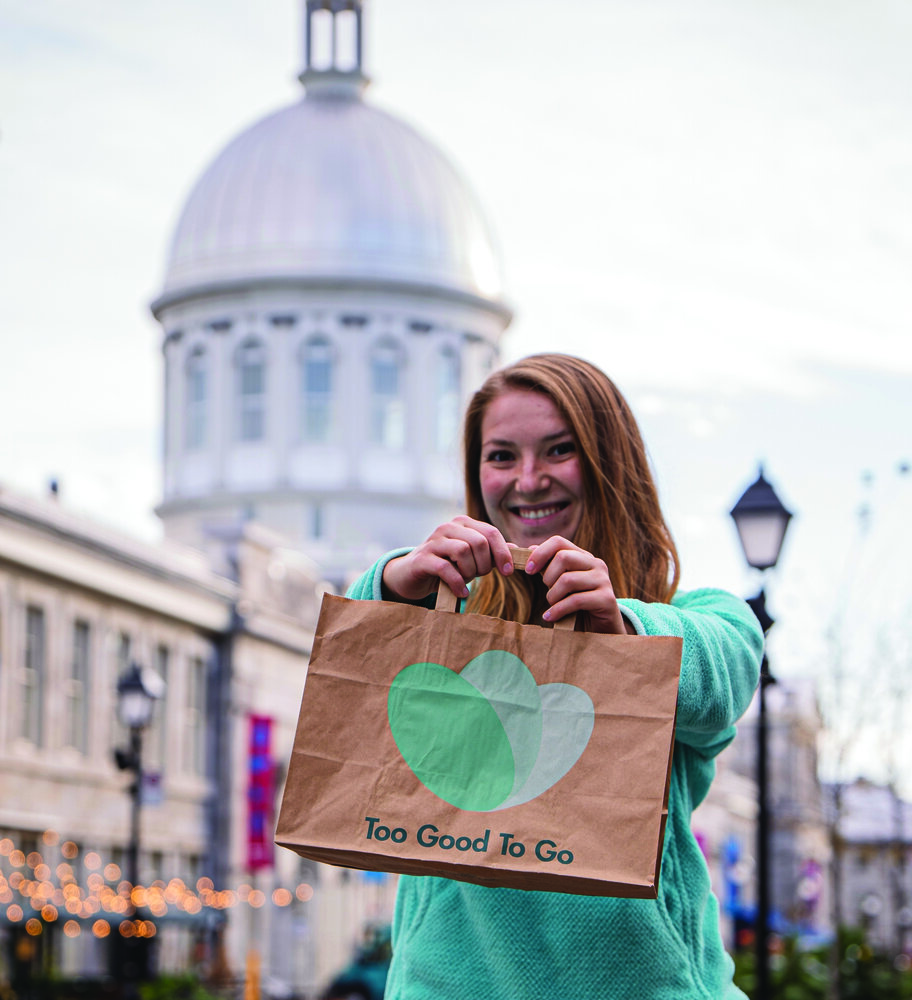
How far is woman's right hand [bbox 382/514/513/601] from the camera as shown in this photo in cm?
285

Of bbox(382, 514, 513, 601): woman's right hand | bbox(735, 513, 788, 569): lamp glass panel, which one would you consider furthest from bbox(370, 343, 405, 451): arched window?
bbox(382, 514, 513, 601): woman's right hand

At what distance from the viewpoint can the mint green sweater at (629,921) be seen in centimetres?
297

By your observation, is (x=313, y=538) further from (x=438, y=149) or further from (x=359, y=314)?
(x=438, y=149)

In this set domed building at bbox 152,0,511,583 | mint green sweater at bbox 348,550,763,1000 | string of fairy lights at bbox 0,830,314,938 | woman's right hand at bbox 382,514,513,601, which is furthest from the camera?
domed building at bbox 152,0,511,583

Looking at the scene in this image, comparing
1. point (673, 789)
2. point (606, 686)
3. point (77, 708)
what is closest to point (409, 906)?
point (673, 789)

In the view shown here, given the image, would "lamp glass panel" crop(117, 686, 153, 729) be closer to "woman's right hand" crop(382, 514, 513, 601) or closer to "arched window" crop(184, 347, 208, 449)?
"woman's right hand" crop(382, 514, 513, 601)

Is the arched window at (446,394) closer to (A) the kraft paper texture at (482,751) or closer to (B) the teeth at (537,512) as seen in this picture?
(B) the teeth at (537,512)

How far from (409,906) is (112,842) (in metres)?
32.3

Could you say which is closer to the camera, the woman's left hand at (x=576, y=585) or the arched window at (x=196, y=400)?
the woman's left hand at (x=576, y=585)

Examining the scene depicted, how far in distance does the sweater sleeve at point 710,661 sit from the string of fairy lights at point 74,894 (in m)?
25.4

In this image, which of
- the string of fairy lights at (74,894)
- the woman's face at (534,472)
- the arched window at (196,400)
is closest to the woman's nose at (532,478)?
the woman's face at (534,472)

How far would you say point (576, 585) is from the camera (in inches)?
109

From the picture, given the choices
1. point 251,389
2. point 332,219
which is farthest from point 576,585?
point 251,389

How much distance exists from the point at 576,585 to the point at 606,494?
0.60 metres
